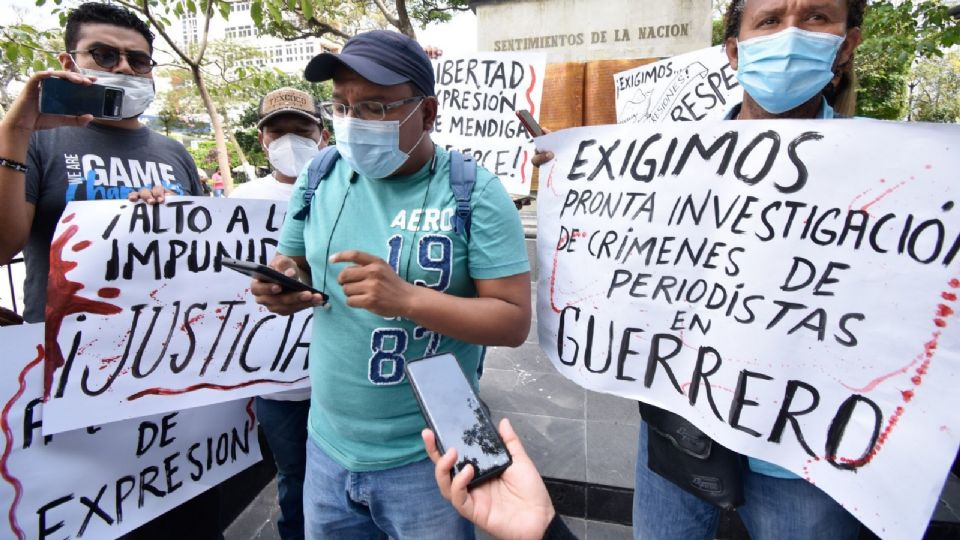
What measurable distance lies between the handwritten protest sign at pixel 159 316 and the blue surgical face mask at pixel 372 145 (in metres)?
0.71

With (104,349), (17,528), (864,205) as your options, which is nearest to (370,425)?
(104,349)

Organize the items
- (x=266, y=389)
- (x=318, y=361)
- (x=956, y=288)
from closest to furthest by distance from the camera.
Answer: (x=956, y=288), (x=318, y=361), (x=266, y=389)

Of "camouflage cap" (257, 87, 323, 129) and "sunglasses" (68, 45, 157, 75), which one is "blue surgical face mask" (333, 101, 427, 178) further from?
"camouflage cap" (257, 87, 323, 129)

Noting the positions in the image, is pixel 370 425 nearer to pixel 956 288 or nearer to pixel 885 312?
pixel 885 312

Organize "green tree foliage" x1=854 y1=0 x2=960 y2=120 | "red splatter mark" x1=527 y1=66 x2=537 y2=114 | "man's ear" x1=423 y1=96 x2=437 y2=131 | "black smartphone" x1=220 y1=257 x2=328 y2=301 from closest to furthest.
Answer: "black smartphone" x1=220 y1=257 x2=328 y2=301 < "man's ear" x1=423 y1=96 x2=437 y2=131 < "red splatter mark" x1=527 y1=66 x2=537 y2=114 < "green tree foliage" x1=854 y1=0 x2=960 y2=120

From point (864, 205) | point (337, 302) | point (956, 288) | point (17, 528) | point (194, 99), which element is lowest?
point (17, 528)

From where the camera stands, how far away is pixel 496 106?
3.63m

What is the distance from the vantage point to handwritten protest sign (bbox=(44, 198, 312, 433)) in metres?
1.53

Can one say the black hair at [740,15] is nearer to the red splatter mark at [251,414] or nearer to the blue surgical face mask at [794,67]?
the blue surgical face mask at [794,67]

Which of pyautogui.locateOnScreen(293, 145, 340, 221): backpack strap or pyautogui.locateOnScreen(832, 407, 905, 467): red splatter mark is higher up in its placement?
pyautogui.locateOnScreen(293, 145, 340, 221): backpack strap

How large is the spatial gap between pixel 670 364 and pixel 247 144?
2627 cm

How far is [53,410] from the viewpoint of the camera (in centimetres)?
150

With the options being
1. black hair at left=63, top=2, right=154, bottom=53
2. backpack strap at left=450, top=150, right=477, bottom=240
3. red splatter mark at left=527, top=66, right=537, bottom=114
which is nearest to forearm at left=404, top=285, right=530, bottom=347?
backpack strap at left=450, top=150, right=477, bottom=240

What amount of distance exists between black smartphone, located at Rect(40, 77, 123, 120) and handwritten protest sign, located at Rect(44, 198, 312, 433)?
0.92ft
